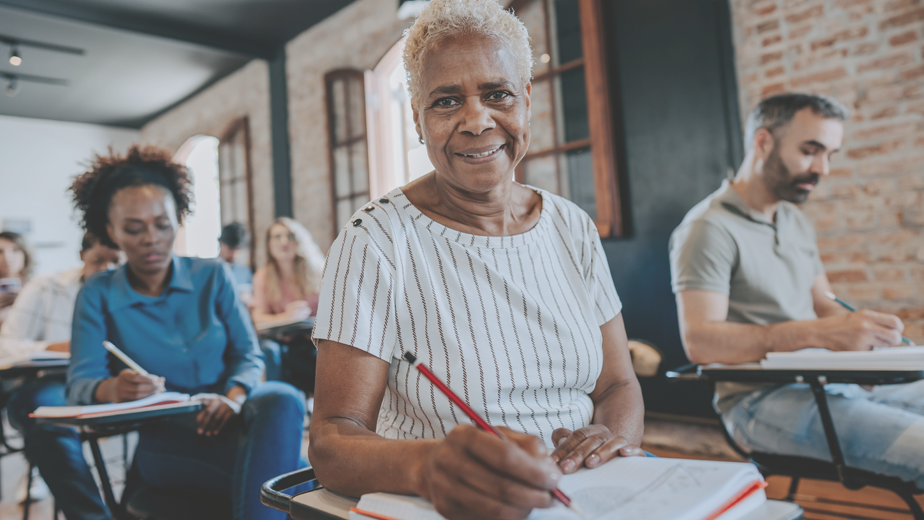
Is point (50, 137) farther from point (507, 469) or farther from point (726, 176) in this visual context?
point (507, 469)

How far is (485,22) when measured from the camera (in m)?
1.04

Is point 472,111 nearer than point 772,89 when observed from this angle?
Yes

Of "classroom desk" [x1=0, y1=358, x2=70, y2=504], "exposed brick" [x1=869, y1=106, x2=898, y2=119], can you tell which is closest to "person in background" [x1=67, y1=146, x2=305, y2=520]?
"classroom desk" [x1=0, y1=358, x2=70, y2=504]

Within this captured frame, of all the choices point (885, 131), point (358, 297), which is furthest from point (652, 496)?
point (885, 131)

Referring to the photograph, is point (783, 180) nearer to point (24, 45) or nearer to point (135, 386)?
point (135, 386)

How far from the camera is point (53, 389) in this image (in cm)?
242

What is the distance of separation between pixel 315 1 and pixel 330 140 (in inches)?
50.1

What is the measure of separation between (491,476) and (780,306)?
5.76 ft

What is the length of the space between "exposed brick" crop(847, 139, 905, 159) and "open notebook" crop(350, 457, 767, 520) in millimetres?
2518

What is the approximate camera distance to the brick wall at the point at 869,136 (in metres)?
2.51

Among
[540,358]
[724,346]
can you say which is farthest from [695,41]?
[540,358]

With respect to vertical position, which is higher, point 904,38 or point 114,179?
point 904,38

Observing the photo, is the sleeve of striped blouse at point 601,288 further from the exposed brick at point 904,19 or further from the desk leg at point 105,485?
the exposed brick at point 904,19

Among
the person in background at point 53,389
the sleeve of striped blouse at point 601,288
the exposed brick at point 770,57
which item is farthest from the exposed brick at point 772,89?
the person in background at point 53,389
